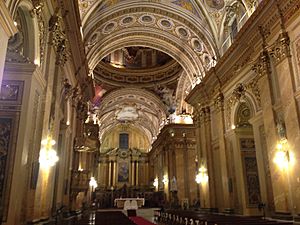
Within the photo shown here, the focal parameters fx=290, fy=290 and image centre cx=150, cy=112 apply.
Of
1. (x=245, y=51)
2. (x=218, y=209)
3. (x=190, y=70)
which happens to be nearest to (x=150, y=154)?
(x=190, y=70)

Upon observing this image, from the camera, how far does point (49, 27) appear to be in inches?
245

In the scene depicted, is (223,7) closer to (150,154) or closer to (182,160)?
(182,160)

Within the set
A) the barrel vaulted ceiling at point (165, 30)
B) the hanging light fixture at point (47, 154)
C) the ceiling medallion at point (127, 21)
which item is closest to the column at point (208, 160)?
the barrel vaulted ceiling at point (165, 30)

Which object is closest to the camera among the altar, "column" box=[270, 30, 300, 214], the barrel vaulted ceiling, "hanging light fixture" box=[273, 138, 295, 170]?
"column" box=[270, 30, 300, 214]

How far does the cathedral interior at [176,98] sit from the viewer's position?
5152mm

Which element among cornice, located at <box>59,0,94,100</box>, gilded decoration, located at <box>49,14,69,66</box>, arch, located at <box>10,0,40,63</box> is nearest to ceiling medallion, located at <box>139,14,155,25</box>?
cornice, located at <box>59,0,94,100</box>

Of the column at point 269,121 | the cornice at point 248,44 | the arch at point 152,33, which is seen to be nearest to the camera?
the column at point 269,121

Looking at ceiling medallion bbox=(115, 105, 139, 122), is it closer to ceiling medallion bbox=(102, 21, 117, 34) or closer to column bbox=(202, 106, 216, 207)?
ceiling medallion bbox=(102, 21, 117, 34)

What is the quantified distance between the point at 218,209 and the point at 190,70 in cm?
670

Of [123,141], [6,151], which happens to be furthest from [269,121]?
[123,141]

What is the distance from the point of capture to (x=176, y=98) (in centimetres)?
1938

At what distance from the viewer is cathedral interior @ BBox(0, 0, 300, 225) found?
5152 millimetres

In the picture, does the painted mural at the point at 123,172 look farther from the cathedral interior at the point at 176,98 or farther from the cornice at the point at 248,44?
the cornice at the point at 248,44

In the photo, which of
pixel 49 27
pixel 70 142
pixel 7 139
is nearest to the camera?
pixel 7 139
